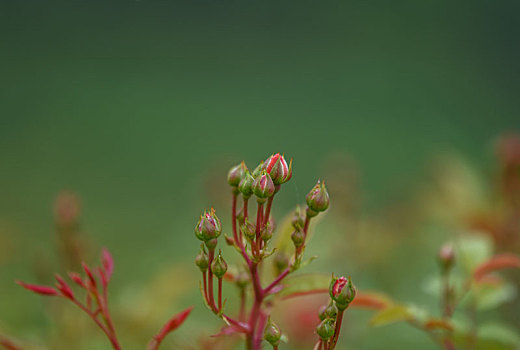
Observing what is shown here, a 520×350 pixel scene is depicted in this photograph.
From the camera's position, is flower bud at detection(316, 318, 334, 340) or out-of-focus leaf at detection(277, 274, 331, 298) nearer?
flower bud at detection(316, 318, 334, 340)

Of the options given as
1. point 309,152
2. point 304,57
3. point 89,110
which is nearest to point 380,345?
point 309,152

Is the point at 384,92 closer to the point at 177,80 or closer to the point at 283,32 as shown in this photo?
the point at 283,32

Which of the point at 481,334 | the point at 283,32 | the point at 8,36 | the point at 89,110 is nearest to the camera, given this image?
the point at 481,334

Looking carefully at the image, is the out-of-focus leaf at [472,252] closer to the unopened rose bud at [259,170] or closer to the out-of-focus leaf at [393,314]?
the out-of-focus leaf at [393,314]

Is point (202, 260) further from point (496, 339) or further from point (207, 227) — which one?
point (496, 339)

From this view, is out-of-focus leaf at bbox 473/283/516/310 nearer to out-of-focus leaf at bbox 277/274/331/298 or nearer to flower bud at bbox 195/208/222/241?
out-of-focus leaf at bbox 277/274/331/298

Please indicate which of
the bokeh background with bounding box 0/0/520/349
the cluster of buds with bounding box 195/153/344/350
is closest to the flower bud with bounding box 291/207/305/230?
the cluster of buds with bounding box 195/153/344/350

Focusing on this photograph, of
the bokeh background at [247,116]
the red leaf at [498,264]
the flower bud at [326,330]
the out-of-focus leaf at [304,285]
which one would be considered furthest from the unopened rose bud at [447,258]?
the bokeh background at [247,116]
